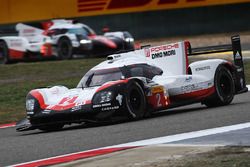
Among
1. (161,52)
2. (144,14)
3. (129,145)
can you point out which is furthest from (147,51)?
(144,14)

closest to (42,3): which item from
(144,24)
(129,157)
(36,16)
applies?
(36,16)

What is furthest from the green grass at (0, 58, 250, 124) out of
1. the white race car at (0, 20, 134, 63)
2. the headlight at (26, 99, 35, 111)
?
the headlight at (26, 99, 35, 111)

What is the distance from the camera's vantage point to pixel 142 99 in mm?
13086

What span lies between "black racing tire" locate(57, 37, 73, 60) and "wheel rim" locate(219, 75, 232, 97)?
16506 mm

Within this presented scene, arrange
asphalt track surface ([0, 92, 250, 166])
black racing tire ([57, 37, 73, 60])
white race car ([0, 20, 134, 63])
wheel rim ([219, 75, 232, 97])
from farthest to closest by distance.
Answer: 1. black racing tire ([57, 37, 73, 60])
2. white race car ([0, 20, 134, 63])
3. wheel rim ([219, 75, 232, 97])
4. asphalt track surface ([0, 92, 250, 166])

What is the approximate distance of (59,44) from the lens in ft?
102

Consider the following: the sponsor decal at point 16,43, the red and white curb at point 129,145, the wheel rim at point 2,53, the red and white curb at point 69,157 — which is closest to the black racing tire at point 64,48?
the sponsor decal at point 16,43

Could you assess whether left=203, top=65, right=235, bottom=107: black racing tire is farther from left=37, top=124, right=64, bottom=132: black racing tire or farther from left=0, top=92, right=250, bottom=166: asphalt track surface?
left=37, top=124, right=64, bottom=132: black racing tire

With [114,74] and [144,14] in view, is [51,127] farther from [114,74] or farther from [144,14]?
[144,14]

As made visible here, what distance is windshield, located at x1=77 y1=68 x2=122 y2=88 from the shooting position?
13.4 m

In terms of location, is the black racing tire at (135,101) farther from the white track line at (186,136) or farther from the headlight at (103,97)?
the white track line at (186,136)

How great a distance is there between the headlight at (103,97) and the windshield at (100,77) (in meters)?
0.77

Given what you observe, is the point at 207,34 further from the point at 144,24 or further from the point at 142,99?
the point at 142,99

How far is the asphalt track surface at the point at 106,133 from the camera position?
408 inches
